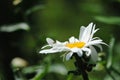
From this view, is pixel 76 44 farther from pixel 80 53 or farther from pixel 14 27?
pixel 14 27

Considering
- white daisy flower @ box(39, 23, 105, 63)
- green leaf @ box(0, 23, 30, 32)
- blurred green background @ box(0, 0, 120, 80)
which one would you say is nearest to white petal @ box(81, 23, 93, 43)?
white daisy flower @ box(39, 23, 105, 63)

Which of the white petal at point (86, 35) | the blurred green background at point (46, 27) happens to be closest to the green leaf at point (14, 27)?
the blurred green background at point (46, 27)

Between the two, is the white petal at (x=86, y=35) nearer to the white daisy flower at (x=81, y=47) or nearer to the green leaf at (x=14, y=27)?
the white daisy flower at (x=81, y=47)

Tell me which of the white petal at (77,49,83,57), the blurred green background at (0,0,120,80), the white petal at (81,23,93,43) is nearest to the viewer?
the white petal at (77,49,83,57)

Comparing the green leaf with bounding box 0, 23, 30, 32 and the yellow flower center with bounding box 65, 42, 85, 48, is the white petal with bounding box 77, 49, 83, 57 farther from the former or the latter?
the green leaf with bounding box 0, 23, 30, 32

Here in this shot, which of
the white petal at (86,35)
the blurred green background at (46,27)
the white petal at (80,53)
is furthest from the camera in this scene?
the blurred green background at (46,27)

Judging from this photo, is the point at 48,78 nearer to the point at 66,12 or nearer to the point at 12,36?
the point at 12,36

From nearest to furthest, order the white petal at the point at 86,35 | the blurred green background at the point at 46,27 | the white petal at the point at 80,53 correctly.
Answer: the white petal at the point at 80,53
the white petal at the point at 86,35
the blurred green background at the point at 46,27

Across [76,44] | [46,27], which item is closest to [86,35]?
[76,44]
